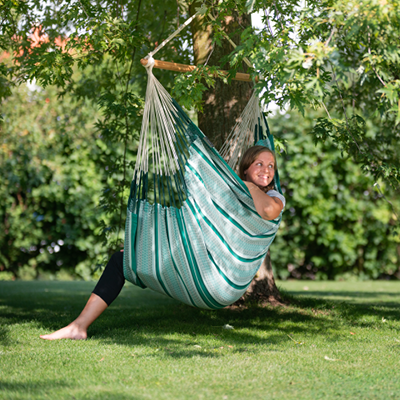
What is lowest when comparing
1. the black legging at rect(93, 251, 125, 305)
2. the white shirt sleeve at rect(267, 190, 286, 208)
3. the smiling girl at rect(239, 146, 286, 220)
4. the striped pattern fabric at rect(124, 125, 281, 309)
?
the black legging at rect(93, 251, 125, 305)

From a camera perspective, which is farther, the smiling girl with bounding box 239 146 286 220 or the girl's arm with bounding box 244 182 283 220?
the smiling girl with bounding box 239 146 286 220

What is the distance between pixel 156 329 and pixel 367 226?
172 inches

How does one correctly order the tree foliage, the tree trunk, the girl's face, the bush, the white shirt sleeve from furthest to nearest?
the bush < the tree foliage < the tree trunk < the girl's face < the white shirt sleeve

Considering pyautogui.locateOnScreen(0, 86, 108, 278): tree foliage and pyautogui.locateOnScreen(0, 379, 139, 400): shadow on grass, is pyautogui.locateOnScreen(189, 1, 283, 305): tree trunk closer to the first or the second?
pyautogui.locateOnScreen(0, 379, 139, 400): shadow on grass

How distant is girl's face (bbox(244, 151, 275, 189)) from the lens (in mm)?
2547

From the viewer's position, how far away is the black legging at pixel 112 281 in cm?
251

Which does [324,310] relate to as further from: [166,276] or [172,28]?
[172,28]

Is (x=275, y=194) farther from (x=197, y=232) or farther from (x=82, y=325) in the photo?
(x=82, y=325)

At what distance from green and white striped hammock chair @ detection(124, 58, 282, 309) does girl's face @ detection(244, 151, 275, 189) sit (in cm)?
24

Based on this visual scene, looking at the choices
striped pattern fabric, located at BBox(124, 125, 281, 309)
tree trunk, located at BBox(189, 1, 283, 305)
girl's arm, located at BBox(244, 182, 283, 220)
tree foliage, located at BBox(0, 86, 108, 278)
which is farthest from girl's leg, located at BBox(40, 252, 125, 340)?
tree foliage, located at BBox(0, 86, 108, 278)

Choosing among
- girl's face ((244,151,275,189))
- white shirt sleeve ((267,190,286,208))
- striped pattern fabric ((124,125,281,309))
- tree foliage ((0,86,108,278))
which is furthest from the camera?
tree foliage ((0,86,108,278))

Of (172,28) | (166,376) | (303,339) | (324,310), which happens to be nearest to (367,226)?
(324,310)

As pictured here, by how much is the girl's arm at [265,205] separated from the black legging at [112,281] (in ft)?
2.48

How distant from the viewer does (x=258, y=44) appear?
2.04 metres
